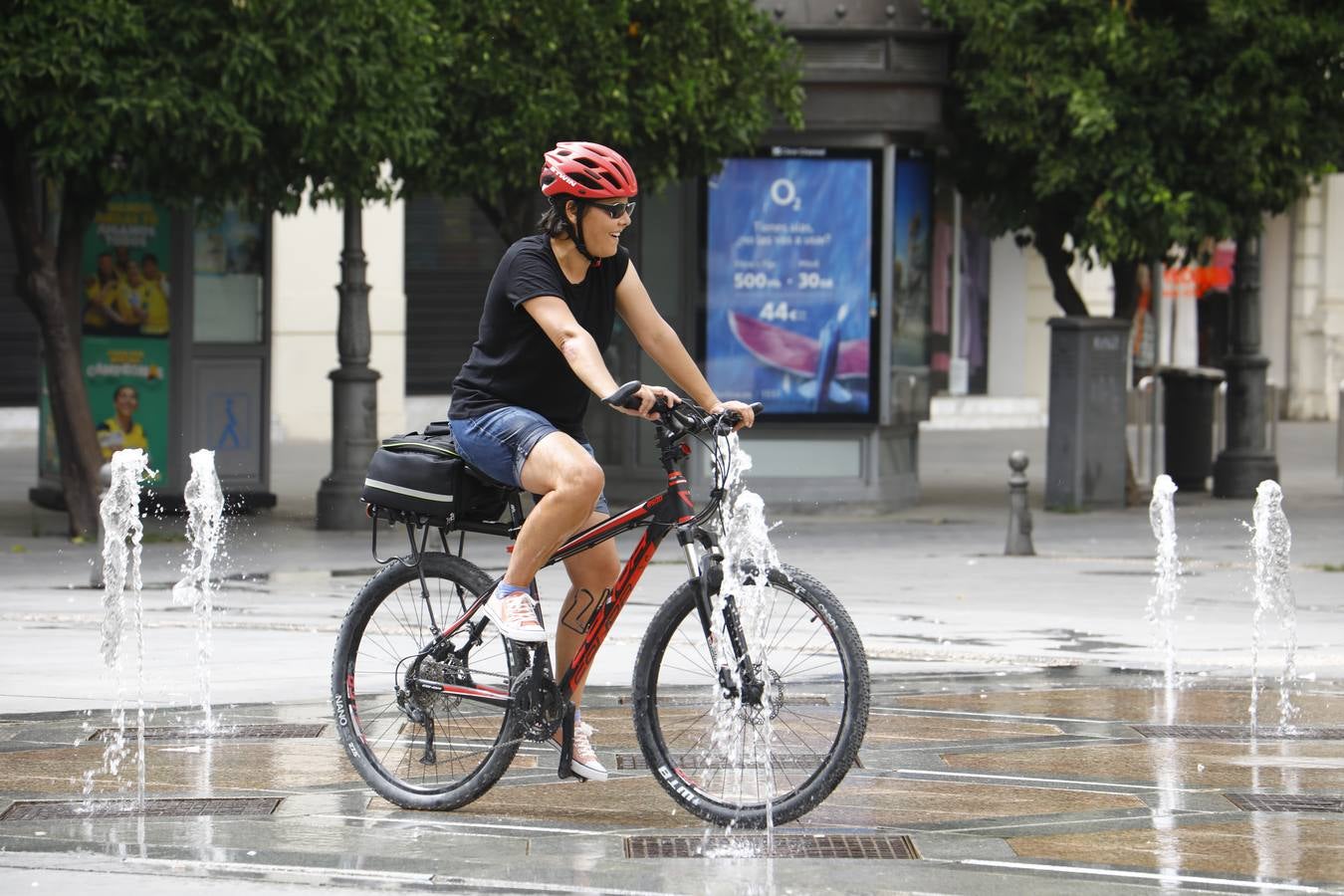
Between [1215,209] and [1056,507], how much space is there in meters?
2.79

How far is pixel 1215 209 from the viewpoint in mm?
17594

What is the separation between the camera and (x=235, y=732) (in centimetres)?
748

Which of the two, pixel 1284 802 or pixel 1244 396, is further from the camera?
pixel 1244 396

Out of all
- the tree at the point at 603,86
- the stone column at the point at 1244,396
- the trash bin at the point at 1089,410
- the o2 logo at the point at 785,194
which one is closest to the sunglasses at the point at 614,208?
the tree at the point at 603,86

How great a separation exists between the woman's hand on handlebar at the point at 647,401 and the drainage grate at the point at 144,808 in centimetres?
153

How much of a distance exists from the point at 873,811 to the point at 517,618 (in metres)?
1.12

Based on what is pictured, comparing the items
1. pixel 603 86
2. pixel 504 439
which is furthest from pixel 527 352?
pixel 603 86

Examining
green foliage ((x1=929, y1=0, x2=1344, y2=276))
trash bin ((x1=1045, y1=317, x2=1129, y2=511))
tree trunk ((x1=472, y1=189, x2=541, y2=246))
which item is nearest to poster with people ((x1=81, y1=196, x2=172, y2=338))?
tree trunk ((x1=472, y1=189, x2=541, y2=246))

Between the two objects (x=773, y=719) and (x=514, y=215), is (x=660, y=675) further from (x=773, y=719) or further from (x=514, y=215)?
(x=514, y=215)

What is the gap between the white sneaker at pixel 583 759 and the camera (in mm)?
6188

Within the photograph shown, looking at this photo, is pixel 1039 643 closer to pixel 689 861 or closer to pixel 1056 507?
pixel 689 861

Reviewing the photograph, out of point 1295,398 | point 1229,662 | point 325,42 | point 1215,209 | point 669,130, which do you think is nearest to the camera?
point 1229,662

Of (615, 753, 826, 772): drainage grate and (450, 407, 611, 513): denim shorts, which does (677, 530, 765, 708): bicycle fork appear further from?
(450, 407, 611, 513): denim shorts

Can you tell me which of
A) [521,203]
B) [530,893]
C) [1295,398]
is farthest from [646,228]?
[1295,398]
